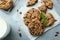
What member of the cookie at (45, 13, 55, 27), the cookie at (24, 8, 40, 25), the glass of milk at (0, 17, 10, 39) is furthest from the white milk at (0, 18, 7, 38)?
the cookie at (45, 13, 55, 27)

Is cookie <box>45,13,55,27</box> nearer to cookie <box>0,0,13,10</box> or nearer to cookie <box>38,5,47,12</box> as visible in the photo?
cookie <box>38,5,47,12</box>

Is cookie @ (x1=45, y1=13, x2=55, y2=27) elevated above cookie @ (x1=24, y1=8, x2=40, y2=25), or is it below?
below

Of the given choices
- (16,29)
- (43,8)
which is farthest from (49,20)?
(16,29)

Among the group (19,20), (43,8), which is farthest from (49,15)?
(19,20)

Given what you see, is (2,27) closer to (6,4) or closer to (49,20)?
(6,4)

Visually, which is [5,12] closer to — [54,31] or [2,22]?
[2,22]

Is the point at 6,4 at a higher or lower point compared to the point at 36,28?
higher
